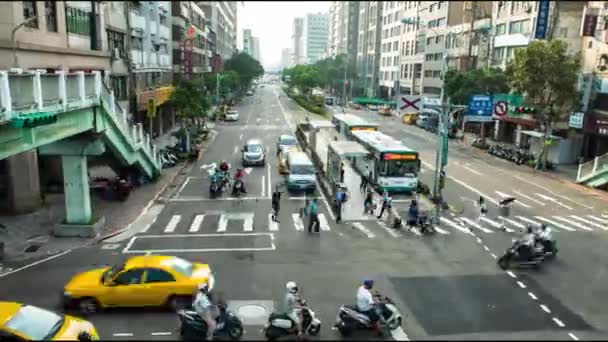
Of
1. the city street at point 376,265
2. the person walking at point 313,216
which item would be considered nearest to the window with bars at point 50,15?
the city street at point 376,265

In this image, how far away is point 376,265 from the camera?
61.7 feet

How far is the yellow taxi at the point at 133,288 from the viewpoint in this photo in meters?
14.2

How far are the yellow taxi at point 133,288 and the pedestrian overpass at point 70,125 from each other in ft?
15.8

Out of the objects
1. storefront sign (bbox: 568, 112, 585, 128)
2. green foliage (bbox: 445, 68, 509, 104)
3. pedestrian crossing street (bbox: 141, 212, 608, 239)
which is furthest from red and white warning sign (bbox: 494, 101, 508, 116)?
green foliage (bbox: 445, 68, 509, 104)

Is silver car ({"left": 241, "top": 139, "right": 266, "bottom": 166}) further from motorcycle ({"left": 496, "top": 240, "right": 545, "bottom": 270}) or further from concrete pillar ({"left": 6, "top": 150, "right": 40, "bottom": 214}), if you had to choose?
motorcycle ({"left": 496, "top": 240, "right": 545, "bottom": 270})

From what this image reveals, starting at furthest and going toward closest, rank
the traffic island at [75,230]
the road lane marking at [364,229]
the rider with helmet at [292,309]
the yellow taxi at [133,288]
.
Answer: the road lane marking at [364,229]
the traffic island at [75,230]
the yellow taxi at [133,288]
the rider with helmet at [292,309]

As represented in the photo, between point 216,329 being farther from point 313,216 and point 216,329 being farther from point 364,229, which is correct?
point 364,229

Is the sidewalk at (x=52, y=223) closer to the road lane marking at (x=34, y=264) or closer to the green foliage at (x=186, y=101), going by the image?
the road lane marking at (x=34, y=264)

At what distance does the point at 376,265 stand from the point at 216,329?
821cm

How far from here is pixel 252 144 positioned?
42.0 m

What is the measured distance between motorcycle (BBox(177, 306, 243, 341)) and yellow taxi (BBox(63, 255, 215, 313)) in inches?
69.6

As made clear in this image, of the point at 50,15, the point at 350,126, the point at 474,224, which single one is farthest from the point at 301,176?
the point at 50,15

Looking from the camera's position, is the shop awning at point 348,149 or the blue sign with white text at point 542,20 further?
the blue sign with white text at point 542,20

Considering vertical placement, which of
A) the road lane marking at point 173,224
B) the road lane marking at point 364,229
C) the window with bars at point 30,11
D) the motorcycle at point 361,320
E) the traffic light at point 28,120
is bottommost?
the road lane marking at point 173,224
